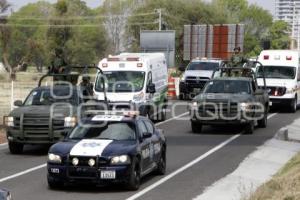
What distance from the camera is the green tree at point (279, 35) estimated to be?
5497 inches

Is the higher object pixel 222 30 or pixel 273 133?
pixel 222 30

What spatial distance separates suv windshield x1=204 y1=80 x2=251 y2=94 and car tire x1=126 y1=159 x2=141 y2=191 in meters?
11.0

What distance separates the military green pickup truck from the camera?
896 inches

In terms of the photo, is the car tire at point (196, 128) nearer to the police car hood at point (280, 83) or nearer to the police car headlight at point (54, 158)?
the police car hood at point (280, 83)

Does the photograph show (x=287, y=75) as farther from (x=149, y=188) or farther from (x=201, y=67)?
(x=149, y=188)

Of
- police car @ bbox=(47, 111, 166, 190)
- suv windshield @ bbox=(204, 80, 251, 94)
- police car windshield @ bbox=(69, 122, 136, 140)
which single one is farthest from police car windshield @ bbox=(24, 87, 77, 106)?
suv windshield @ bbox=(204, 80, 251, 94)

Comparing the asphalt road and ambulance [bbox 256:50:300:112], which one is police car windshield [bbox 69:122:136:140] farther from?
ambulance [bbox 256:50:300:112]

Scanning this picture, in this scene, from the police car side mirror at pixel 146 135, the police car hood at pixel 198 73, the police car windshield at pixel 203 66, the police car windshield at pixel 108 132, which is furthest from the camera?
the police car windshield at pixel 203 66

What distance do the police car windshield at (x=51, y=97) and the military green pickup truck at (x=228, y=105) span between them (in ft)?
16.1

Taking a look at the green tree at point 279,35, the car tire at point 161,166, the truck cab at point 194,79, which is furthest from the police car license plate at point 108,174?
the green tree at point 279,35

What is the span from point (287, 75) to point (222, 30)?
1859 cm

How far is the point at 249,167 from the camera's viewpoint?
643 inches

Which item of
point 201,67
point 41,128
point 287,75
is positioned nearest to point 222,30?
point 201,67

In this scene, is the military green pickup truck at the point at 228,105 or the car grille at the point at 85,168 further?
the military green pickup truck at the point at 228,105
